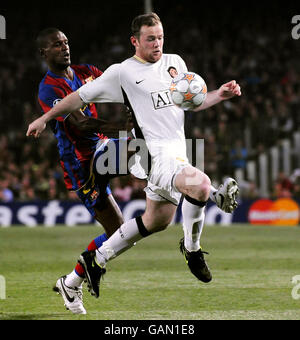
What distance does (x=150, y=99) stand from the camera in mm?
6867

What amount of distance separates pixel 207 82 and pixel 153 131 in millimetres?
16509

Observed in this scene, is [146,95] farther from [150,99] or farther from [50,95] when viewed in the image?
[50,95]

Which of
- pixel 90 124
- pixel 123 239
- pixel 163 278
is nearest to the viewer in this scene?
pixel 123 239

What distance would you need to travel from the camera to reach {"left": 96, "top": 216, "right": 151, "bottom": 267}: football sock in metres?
6.81

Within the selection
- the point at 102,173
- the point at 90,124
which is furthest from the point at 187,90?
the point at 102,173

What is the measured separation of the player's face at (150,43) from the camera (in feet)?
22.3

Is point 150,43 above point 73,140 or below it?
above

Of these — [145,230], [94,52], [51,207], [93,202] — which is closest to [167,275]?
[93,202]

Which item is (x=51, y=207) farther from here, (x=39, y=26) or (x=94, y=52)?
(x=39, y=26)

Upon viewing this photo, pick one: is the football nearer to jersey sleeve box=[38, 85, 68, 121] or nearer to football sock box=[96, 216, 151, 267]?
football sock box=[96, 216, 151, 267]

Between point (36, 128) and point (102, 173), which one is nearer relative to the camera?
point (36, 128)

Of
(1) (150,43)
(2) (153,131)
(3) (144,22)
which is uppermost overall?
(3) (144,22)

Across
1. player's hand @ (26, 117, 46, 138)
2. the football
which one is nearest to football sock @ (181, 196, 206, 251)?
the football

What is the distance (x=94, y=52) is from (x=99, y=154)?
65.1 ft
